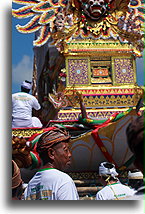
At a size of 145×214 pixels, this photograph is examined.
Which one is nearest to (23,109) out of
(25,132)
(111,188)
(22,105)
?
(22,105)

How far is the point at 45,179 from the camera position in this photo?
83.0 inches

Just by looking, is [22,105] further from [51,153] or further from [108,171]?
[51,153]

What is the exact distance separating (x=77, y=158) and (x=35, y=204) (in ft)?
3.76

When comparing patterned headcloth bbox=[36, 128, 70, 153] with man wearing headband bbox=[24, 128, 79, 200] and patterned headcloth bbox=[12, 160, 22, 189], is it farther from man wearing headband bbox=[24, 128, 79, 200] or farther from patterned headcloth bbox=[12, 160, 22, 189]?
patterned headcloth bbox=[12, 160, 22, 189]

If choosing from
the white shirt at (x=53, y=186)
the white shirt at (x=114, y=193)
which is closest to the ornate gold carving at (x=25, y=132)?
the white shirt at (x=114, y=193)

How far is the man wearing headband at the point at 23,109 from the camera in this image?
148 inches

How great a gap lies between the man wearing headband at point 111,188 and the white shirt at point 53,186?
1.61 ft

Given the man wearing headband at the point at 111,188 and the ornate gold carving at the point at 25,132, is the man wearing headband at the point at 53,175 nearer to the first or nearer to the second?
the man wearing headband at the point at 111,188

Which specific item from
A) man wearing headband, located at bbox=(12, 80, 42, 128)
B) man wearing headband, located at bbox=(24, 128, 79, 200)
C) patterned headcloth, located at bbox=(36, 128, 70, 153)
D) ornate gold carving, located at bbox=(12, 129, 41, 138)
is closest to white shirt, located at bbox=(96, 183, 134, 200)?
man wearing headband, located at bbox=(24, 128, 79, 200)

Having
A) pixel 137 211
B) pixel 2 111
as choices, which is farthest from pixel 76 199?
pixel 2 111

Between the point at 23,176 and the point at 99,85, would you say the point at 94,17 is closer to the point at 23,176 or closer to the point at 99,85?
the point at 99,85

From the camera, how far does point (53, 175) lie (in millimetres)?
2104

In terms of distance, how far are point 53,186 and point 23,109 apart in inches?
71.1

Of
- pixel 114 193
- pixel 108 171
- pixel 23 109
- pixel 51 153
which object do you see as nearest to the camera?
pixel 51 153
